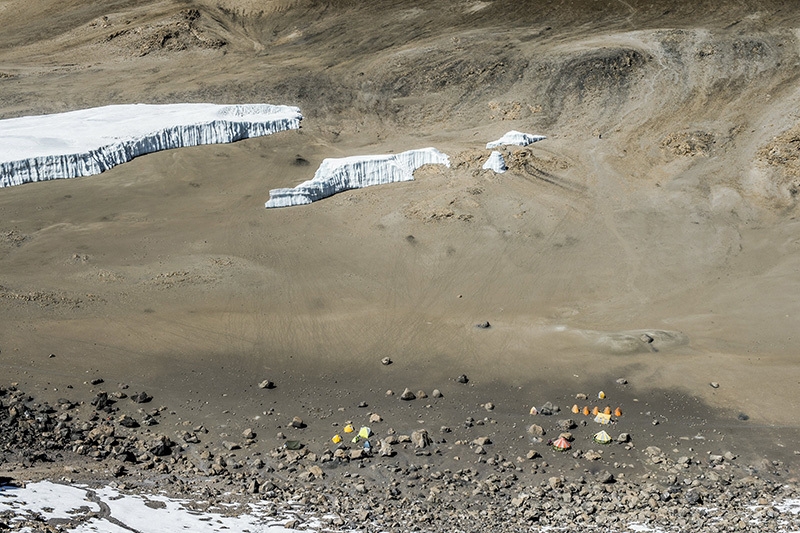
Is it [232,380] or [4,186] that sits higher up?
[4,186]

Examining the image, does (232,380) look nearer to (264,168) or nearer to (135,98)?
(264,168)

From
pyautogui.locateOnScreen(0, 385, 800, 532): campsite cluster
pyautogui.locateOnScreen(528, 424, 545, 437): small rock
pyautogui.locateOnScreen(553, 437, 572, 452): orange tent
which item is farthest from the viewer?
pyautogui.locateOnScreen(528, 424, 545, 437): small rock

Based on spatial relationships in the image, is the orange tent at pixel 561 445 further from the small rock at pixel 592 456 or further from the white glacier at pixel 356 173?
the white glacier at pixel 356 173

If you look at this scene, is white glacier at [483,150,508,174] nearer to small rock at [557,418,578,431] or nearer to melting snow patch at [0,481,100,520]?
small rock at [557,418,578,431]

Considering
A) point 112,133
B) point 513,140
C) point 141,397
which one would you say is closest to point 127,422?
point 141,397

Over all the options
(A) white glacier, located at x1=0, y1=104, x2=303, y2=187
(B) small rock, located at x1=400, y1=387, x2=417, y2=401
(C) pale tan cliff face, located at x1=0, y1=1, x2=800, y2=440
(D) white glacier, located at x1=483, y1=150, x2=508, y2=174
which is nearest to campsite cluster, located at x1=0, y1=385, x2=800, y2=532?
(B) small rock, located at x1=400, y1=387, x2=417, y2=401

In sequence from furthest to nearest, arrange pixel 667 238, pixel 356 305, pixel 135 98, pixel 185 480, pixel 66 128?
pixel 135 98, pixel 66 128, pixel 667 238, pixel 356 305, pixel 185 480

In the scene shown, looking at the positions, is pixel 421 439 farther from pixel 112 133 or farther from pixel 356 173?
pixel 112 133

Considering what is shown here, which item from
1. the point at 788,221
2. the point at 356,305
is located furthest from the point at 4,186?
the point at 788,221
